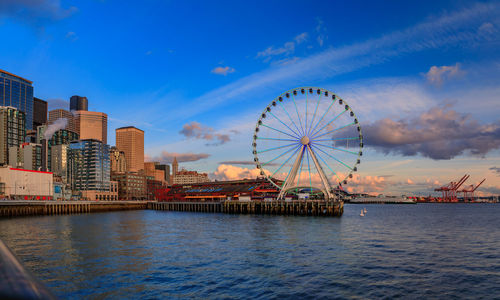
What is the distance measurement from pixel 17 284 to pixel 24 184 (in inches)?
6850

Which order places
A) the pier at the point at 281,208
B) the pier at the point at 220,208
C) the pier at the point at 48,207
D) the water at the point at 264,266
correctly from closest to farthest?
1. the water at the point at 264,266
2. the pier at the point at 281,208
3. the pier at the point at 220,208
4. the pier at the point at 48,207

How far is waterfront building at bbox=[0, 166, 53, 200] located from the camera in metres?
143

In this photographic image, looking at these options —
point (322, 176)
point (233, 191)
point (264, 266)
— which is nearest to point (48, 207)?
point (233, 191)

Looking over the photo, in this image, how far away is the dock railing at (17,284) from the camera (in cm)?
236

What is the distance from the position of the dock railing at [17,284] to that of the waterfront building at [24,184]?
159701 mm

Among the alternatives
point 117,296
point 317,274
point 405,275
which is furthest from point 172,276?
point 405,275

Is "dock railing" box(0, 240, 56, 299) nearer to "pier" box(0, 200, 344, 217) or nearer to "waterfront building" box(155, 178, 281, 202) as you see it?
"pier" box(0, 200, 344, 217)

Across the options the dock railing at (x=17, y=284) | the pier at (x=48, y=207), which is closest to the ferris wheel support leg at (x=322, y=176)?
the dock railing at (x=17, y=284)

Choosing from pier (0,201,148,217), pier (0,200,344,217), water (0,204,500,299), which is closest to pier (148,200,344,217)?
pier (0,200,344,217)

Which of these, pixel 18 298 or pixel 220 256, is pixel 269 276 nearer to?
pixel 220 256

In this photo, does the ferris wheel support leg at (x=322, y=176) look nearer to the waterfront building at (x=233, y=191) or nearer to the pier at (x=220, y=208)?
the pier at (x=220, y=208)

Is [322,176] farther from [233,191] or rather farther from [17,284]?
[17,284]

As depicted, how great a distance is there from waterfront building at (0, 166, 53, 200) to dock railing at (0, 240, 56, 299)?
15970 cm

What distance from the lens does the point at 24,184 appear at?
151 metres
